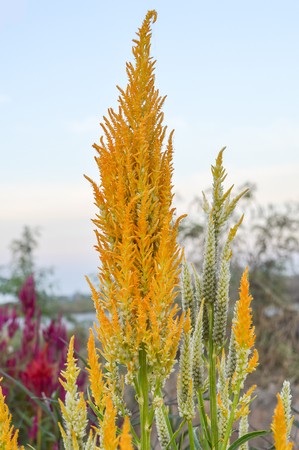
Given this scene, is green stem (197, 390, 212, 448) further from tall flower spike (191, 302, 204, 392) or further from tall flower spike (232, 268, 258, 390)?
tall flower spike (232, 268, 258, 390)

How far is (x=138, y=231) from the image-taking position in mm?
1692

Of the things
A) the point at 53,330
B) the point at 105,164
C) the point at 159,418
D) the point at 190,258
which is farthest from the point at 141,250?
the point at 190,258

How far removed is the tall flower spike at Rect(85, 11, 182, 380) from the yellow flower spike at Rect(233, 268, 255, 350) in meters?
0.15

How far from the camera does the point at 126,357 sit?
167cm

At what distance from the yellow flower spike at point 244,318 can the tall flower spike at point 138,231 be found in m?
0.15

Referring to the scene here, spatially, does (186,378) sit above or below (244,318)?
below

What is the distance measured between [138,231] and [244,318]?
34 centimetres

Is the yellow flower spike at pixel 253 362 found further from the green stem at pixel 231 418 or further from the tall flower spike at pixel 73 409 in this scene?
the tall flower spike at pixel 73 409

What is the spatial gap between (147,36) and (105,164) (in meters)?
0.38

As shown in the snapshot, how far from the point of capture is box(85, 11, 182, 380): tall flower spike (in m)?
1.65

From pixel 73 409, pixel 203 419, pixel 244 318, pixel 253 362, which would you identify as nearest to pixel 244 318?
pixel 244 318

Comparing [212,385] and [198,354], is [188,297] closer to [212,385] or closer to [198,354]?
[198,354]

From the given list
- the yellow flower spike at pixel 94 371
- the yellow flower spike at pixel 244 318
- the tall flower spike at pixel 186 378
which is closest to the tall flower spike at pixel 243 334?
the yellow flower spike at pixel 244 318

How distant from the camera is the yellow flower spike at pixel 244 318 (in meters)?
1.55
